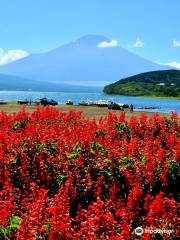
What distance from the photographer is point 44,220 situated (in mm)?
9156

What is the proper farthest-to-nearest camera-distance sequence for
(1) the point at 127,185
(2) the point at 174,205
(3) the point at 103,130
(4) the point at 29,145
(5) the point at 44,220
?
(3) the point at 103,130, (4) the point at 29,145, (1) the point at 127,185, (2) the point at 174,205, (5) the point at 44,220

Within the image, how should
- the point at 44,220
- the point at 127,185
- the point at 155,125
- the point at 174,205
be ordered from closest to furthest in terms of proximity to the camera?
the point at 44,220 → the point at 174,205 → the point at 127,185 → the point at 155,125

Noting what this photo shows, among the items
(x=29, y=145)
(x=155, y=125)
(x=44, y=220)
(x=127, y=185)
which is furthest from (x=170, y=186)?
(x=155, y=125)

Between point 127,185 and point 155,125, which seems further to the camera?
point 155,125

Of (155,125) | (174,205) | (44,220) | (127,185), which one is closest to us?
(44,220)

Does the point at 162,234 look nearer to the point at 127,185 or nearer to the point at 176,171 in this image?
the point at 127,185

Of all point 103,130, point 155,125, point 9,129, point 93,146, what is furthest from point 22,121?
point 93,146

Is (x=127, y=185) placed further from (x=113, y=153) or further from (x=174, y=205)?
(x=174, y=205)

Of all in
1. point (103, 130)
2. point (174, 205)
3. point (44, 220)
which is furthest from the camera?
point (103, 130)

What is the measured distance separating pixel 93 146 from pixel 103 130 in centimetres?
430

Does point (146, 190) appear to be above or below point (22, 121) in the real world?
below

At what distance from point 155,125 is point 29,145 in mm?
8053

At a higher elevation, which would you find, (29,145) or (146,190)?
(29,145)

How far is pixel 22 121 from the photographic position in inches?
880
